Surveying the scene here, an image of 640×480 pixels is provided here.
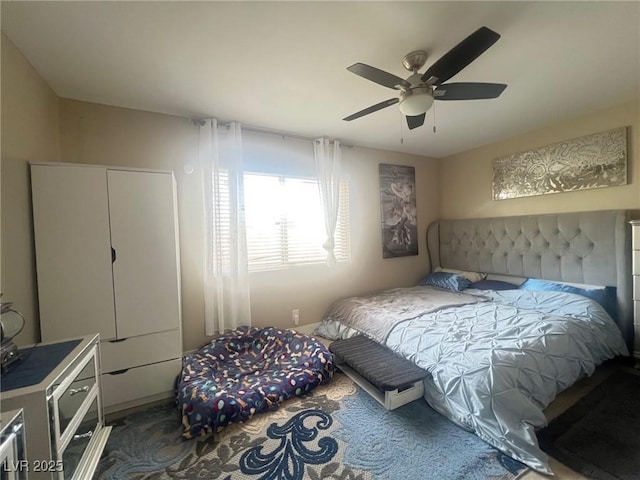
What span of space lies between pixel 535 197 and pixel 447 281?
56.1 inches

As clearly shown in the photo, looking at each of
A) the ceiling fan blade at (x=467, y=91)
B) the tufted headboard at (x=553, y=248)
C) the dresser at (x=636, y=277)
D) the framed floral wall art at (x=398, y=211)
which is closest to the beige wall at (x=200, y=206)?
the framed floral wall art at (x=398, y=211)

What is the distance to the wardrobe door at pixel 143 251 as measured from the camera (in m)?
1.85

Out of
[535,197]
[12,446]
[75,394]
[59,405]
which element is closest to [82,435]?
[75,394]

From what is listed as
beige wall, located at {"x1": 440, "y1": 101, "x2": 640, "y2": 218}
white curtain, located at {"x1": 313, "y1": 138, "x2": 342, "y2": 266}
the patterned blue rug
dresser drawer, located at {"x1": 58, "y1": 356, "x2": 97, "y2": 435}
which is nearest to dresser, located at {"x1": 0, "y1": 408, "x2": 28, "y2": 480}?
dresser drawer, located at {"x1": 58, "y1": 356, "x2": 97, "y2": 435}

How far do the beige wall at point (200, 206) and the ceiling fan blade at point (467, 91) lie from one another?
1.75m

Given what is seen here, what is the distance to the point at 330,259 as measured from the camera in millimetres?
3148

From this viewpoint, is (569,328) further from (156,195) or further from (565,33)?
(156,195)

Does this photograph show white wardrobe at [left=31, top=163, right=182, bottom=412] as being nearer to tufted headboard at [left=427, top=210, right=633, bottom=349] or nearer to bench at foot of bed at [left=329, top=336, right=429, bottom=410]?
bench at foot of bed at [left=329, top=336, right=429, bottom=410]

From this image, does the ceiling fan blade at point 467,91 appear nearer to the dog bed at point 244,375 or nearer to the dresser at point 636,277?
the dresser at point 636,277

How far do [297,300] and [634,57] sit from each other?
3.42 metres

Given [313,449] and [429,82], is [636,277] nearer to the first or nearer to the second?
[429,82]

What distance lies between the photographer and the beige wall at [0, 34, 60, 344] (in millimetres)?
1412

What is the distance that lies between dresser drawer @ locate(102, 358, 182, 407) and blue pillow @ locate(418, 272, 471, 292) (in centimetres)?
314

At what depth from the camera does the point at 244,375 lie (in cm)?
212
